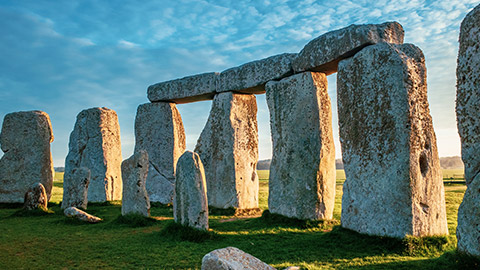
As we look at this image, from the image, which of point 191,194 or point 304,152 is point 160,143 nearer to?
point 304,152

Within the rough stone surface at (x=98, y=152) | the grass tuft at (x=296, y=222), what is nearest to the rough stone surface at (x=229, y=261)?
the grass tuft at (x=296, y=222)

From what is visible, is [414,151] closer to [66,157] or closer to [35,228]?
[35,228]

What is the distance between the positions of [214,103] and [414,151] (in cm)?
704

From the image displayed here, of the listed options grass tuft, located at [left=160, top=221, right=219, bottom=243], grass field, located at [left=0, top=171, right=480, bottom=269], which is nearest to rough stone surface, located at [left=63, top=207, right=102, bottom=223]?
grass field, located at [left=0, top=171, right=480, bottom=269]

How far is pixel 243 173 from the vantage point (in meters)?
11.6

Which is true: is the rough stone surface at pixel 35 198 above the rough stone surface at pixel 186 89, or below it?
below

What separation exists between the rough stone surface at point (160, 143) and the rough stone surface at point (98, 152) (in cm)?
176

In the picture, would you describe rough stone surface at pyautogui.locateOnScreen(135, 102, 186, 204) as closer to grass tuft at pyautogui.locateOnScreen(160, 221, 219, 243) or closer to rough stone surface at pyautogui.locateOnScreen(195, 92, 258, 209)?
rough stone surface at pyautogui.locateOnScreen(195, 92, 258, 209)

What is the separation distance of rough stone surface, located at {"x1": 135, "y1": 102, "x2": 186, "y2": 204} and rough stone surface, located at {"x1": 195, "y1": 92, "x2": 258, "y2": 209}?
2003 millimetres

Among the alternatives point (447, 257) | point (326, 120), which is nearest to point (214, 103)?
point (326, 120)

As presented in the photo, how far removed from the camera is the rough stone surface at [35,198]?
1166 centimetres

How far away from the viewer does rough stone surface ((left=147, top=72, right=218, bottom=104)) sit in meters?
12.5

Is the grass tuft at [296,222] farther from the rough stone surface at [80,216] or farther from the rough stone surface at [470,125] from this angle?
the rough stone surface at [80,216]

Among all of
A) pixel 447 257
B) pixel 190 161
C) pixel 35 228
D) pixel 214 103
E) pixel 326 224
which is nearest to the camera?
pixel 447 257
